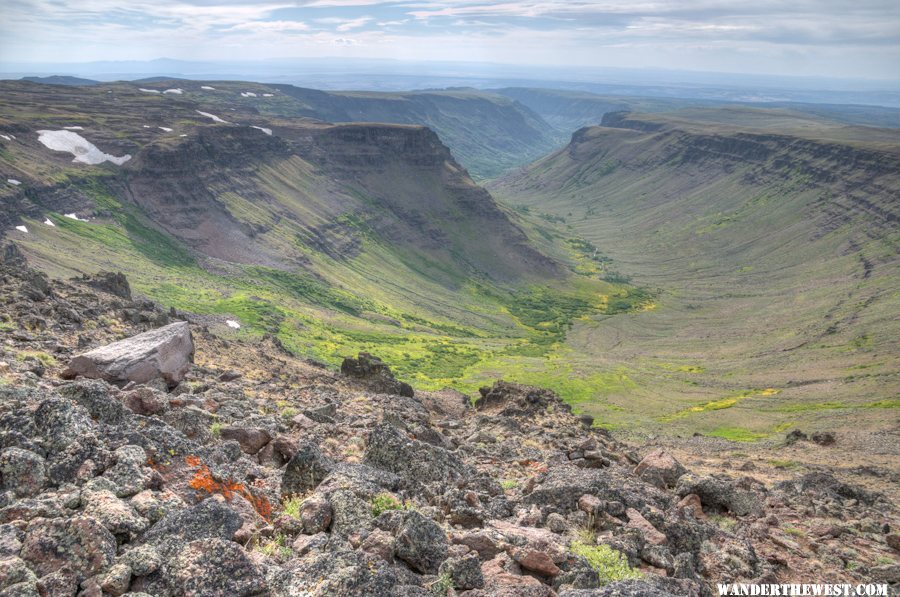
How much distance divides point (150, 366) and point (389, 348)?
7030 centimetres

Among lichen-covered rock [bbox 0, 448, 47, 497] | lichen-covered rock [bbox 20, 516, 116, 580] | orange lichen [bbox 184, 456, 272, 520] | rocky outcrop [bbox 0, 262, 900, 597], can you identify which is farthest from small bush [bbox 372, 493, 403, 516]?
lichen-covered rock [bbox 0, 448, 47, 497]

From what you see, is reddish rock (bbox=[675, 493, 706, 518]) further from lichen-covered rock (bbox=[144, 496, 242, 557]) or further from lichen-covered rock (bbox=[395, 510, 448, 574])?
lichen-covered rock (bbox=[144, 496, 242, 557])

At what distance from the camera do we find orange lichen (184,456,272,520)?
10453 millimetres

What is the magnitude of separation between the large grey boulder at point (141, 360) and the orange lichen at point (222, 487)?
7.86m

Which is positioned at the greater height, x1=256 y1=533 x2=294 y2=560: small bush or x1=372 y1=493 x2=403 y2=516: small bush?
x1=256 y1=533 x2=294 y2=560: small bush

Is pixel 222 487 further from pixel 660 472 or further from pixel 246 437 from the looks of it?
pixel 660 472

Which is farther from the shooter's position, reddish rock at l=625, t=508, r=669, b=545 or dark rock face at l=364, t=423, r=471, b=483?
dark rock face at l=364, t=423, r=471, b=483

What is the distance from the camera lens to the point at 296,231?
417ft

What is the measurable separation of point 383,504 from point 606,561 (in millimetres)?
4659

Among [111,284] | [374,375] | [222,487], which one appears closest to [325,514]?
[222,487]

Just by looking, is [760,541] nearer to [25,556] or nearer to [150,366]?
[25,556]

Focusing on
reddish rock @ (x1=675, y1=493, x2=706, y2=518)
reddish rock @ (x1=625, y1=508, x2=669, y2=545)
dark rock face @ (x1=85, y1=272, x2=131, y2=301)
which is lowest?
reddish rock @ (x1=675, y1=493, x2=706, y2=518)

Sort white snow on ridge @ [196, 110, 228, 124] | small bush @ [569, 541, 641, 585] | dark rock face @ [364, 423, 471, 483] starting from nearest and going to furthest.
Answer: small bush @ [569, 541, 641, 585], dark rock face @ [364, 423, 471, 483], white snow on ridge @ [196, 110, 228, 124]

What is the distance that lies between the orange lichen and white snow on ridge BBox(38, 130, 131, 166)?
11907 cm
